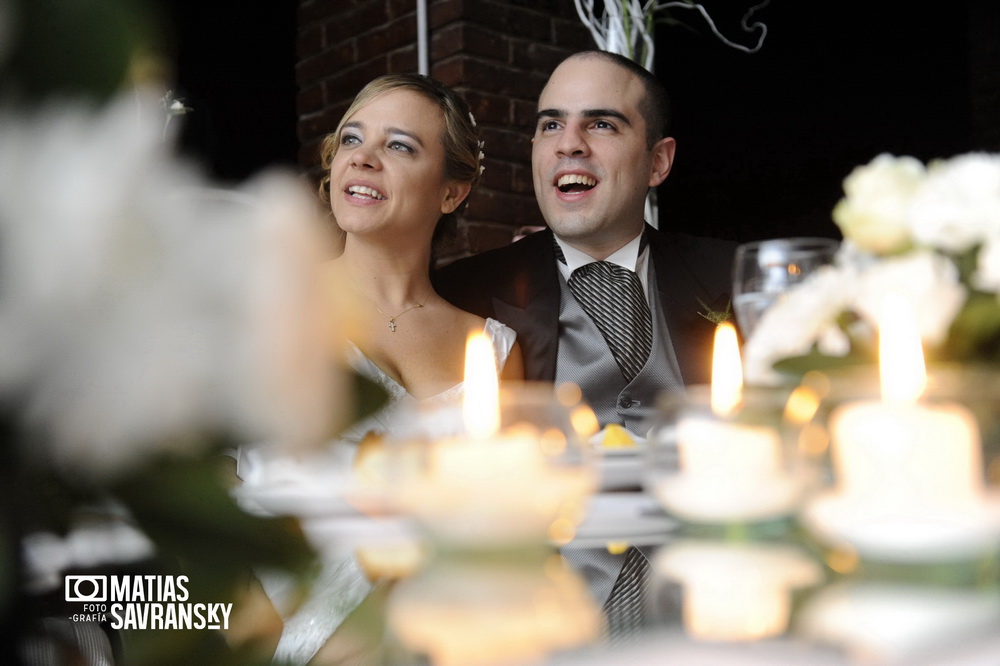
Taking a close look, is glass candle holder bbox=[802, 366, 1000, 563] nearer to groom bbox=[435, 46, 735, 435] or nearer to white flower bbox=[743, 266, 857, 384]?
white flower bbox=[743, 266, 857, 384]

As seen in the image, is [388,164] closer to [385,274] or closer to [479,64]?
[385,274]

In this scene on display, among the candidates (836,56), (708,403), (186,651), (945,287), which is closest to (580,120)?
(836,56)

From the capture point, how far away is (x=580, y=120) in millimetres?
2254

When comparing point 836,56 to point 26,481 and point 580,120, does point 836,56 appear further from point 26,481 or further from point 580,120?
point 26,481

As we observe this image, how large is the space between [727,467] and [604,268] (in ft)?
5.16

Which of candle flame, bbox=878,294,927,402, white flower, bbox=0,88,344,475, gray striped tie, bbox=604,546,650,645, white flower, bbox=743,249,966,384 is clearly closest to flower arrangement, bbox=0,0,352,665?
white flower, bbox=0,88,344,475

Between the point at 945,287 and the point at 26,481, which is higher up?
the point at 945,287

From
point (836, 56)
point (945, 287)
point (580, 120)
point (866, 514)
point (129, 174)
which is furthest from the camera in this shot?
point (836, 56)

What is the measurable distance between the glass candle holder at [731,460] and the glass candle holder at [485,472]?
88 mm

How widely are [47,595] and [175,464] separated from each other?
0.14 feet

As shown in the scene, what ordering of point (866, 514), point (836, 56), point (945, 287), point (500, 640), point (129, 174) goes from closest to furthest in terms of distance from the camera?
point (129, 174)
point (500, 640)
point (866, 514)
point (945, 287)
point (836, 56)

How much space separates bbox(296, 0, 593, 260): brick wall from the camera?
8.86ft

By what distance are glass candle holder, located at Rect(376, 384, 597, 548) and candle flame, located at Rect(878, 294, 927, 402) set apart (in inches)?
7.1

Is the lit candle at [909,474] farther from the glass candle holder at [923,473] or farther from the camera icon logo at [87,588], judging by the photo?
the camera icon logo at [87,588]
